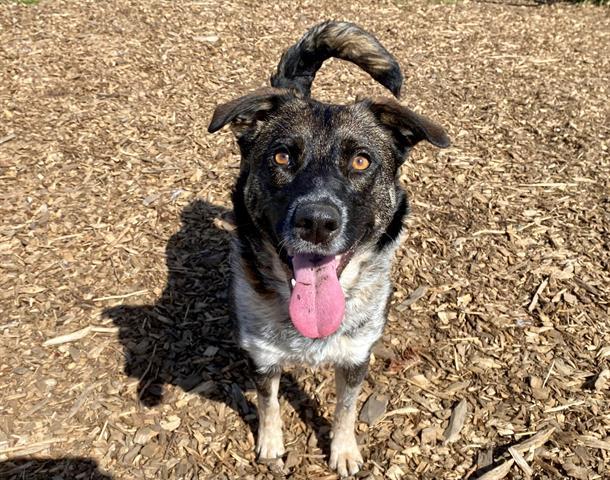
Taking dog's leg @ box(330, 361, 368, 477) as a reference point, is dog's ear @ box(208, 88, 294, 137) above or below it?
above

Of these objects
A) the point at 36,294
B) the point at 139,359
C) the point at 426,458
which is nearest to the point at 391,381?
the point at 426,458

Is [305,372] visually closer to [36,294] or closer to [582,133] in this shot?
[36,294]

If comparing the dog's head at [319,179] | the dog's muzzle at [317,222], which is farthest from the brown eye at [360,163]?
the dog's muzzle at [317,222]

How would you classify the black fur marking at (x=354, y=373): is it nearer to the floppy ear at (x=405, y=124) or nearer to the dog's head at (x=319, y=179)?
the dog's head at (x=319, y=179)

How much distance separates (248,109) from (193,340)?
210 centimetres

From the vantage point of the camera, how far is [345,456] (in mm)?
3762

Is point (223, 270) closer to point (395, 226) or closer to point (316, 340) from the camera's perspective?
point (316, 340)

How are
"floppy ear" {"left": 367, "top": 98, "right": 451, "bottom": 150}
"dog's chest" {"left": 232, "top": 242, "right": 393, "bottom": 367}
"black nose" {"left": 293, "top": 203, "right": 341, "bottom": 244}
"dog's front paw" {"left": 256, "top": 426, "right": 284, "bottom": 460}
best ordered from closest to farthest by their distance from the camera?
"black nose" {"left": 293, "top": 203, "right": 341, "bottom": 244}
"floppy ear" {"left": 367, "top": 98, "right": 451, "bottom": 150}
"dog's chest" {"left": 232, "top": 242, "right": 393, "bottom": 367}
"dog's front paw" {"left": 256, "top": 426, "right": 284, "bottom": 460}

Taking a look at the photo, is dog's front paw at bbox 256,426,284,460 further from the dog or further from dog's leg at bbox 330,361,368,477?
dog's leg at bbox 330,361,368,477

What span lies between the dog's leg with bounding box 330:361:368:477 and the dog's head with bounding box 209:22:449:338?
73cm

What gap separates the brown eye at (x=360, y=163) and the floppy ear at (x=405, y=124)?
340 mm

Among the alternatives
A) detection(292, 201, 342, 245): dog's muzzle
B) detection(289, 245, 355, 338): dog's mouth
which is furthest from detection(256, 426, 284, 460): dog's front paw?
detection(292, 201, 342, 245): dog's muzzle

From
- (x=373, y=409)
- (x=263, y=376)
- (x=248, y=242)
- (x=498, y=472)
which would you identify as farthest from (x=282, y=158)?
(x=498, y=472)

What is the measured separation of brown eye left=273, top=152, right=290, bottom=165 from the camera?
3309 mm
